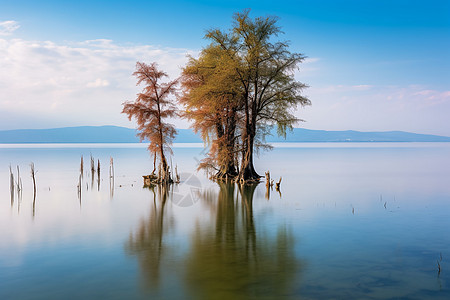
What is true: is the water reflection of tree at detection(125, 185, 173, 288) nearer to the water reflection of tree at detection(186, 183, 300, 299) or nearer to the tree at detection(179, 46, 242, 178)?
the water reflection of tree at detection(186, 183, 300, 299)

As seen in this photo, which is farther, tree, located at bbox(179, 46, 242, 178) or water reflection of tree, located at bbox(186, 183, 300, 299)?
tree, located at bbox(179, 46, 242, 178)

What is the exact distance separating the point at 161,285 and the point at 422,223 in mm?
14748

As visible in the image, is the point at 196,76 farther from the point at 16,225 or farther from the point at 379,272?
the point at 379,272

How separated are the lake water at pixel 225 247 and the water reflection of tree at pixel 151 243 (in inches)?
2.2

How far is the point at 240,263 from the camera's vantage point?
13.0 m

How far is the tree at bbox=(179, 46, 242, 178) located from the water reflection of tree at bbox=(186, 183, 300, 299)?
51.3 ft

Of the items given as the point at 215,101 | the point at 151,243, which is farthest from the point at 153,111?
the point at 151,243

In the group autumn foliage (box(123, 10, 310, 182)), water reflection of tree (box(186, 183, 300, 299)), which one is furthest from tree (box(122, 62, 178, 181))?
water reflection of tree (box(186, 183, 300, 299))

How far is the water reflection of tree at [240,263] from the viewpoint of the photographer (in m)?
10.5

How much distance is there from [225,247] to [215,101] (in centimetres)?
2161

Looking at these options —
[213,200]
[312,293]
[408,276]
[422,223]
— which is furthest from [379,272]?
[213,200]

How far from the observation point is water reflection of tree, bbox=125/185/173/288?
12.1 metres

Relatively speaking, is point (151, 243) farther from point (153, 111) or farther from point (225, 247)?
point (153, 111)

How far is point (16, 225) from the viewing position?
19.8 m
